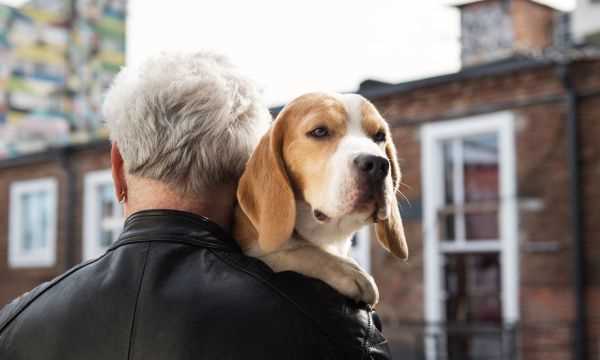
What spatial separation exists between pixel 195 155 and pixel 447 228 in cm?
903

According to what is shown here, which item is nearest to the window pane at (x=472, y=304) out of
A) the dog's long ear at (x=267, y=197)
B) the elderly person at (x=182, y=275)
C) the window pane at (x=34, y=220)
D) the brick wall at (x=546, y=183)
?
the brick wall at (x=546, y=183)

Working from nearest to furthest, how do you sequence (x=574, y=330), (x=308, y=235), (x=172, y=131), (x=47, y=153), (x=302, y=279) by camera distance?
(x=302, y=279), (x=172, y=131), (x=308, y=235), (x=574, y=330), (x=47, y=153)

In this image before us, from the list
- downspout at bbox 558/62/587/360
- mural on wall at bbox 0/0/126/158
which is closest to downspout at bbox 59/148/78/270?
downspout at bbox 558/62/587/360

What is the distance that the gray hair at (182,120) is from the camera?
73.0 inches

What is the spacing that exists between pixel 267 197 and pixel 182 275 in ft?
1.30

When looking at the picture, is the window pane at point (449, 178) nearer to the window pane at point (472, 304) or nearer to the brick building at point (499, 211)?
the brick building at point (499, 211)

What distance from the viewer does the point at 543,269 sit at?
31.8ft

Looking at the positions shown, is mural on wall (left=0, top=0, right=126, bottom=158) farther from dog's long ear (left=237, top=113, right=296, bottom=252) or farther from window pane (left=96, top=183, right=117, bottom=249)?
dog's long ear (left=237, top=113, right=296, bottom=252)

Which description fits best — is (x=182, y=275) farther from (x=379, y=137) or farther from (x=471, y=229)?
(x=471, y=229)

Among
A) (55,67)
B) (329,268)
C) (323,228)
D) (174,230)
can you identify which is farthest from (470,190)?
(55,67)

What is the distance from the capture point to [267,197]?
203 centimetres

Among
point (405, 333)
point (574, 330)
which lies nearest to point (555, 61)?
point (574, 330)

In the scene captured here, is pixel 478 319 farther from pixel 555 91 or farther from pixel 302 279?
pixel 302 279

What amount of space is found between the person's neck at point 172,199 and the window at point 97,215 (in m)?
14.8
